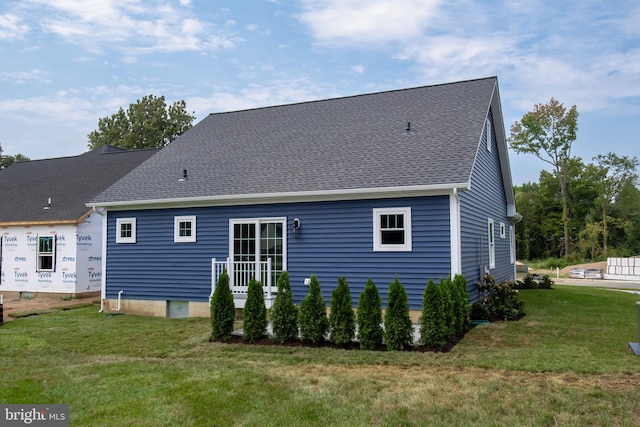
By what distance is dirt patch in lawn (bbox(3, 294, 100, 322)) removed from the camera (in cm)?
1295

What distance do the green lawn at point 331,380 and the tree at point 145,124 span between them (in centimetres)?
2966

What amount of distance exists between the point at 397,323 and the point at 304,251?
3.66 m

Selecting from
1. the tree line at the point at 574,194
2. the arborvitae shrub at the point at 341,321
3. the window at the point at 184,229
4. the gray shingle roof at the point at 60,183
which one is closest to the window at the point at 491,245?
the arborvitae shrub at the point at 341,321

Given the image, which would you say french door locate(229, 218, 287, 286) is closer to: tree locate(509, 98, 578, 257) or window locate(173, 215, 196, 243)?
window locate(173, 215, 196, 243)

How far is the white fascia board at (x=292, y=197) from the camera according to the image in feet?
30.5

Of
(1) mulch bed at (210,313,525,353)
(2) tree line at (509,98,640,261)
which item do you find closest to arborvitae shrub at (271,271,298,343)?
(1) mulch bed at (210,313,525,353)

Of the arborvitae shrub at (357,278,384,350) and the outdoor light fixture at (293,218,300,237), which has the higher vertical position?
the outdoor light fixture at (293,218,300,237)

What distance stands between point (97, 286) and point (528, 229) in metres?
41.1

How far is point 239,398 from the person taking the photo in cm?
491

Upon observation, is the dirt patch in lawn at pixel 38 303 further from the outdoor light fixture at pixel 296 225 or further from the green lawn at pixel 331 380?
the outdoor light fixture at pixel 296 225

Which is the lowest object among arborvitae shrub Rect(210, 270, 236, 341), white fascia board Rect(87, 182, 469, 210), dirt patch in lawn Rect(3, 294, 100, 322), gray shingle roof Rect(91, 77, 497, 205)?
dirt patch in lawn Rect(3, 294, 100, 322)

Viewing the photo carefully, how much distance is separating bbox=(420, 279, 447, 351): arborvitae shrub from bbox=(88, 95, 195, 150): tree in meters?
33.0

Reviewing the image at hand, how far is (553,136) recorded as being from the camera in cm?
4197

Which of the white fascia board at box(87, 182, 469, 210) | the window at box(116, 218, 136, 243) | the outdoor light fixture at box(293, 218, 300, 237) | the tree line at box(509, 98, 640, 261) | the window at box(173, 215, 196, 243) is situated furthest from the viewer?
the tree line at box(509, 98, 640, 261)
